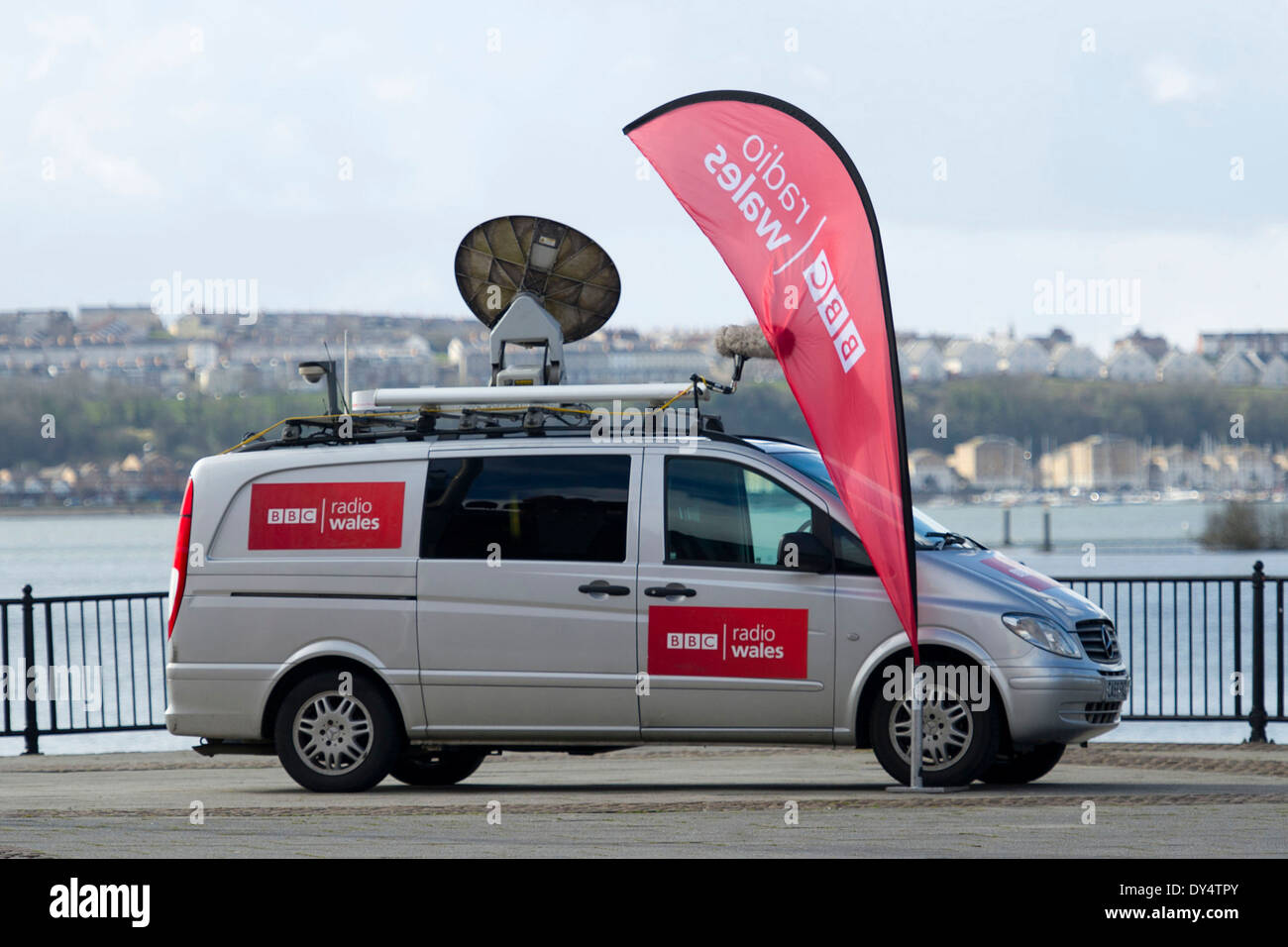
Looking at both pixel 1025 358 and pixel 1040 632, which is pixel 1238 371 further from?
pixel 1040 632

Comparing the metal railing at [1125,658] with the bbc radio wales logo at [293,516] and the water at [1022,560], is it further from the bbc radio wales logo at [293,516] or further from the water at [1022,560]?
the bbc radio wales logo at [293,516]

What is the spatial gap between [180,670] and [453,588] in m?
1.68

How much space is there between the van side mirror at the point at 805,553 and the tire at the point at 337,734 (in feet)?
7.86

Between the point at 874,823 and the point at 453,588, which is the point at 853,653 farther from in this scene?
the point at 453,588

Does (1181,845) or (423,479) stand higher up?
(423,479)

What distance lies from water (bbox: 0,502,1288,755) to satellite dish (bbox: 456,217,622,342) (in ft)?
19.3

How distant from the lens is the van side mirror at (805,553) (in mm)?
9180

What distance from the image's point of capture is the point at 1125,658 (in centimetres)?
3838

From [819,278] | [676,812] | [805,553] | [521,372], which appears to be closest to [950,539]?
[805,553]

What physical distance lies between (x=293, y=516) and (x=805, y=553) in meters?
2.94

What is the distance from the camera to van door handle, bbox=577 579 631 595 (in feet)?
30.6

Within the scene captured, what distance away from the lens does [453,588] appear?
9516mm

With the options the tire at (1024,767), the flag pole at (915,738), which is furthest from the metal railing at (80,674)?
the tire at (1024,767)

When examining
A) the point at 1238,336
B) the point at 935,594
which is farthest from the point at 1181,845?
the point at 1238,336
